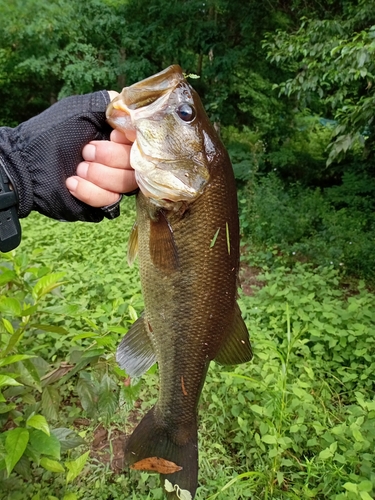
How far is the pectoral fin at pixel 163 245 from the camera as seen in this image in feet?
4.58

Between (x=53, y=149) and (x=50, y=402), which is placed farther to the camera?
(x=50, y=402)

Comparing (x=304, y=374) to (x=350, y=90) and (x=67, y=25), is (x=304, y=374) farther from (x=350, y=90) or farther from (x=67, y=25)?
(x=67, y=25)

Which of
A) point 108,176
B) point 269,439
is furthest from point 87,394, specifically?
point 269,439

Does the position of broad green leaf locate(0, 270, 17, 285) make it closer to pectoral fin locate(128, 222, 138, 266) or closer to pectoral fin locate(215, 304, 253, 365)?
pectoral fin locate(128, 222, 138, 266)

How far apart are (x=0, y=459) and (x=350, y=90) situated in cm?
659

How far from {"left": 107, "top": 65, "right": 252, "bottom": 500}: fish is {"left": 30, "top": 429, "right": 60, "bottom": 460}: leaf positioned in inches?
13.8

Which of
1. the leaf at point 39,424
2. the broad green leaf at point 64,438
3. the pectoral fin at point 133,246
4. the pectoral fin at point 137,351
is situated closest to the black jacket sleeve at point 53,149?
the pectoral fin at point 133,246

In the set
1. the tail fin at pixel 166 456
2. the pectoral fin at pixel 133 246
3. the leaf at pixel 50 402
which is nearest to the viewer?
the pectoral fin at pixel 133 246

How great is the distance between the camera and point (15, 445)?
1406 millimetres

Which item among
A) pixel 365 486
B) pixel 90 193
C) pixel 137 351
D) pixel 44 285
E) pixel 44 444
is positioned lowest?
pixel 365 486

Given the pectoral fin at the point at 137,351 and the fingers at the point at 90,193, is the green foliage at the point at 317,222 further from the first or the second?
the fingers at the point at 90,193

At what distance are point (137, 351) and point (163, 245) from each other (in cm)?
47

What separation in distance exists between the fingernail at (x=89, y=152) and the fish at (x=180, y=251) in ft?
0.42

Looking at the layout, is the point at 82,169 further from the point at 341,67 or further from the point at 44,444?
the point at 341,67
